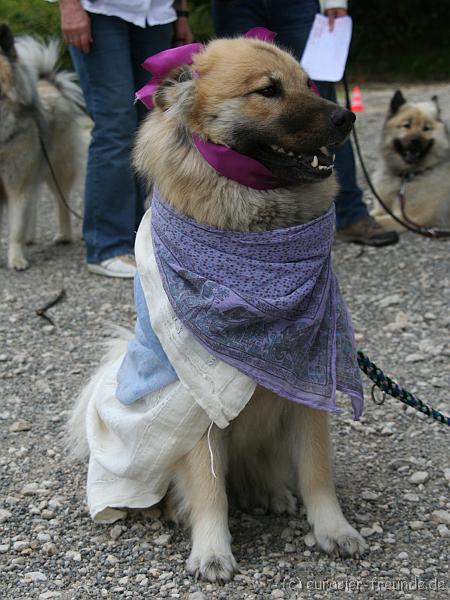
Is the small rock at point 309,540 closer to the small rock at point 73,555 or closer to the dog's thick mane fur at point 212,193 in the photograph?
the small rock at point 73,555

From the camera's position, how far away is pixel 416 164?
6074 millimetres

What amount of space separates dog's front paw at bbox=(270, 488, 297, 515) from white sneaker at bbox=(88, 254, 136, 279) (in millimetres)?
2413

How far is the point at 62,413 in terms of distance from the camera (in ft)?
10.3

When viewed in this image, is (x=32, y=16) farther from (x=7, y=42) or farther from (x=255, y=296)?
(x=255, y=296)

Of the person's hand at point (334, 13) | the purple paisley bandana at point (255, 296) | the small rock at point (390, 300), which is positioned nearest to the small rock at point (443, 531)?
the purple paisley bandana at point (255, 296)

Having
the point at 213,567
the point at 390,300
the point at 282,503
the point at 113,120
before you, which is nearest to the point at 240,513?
the point at 282,503

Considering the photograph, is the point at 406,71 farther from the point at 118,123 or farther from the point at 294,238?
the point at 294,238

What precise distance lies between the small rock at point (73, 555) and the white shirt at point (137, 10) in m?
2.72

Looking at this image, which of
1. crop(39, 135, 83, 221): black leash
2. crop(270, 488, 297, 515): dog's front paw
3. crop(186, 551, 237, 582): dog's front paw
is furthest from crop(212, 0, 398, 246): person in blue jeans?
crop(186, 551, 237, 582): dog's front paw

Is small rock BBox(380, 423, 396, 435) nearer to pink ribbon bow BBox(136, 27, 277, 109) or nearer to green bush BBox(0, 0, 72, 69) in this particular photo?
pink ribbon bow BBox(136, 27, 277, 109)

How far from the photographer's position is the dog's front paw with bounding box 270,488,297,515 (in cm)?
241

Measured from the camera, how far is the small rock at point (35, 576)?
6.97 feet

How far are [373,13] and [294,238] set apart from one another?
15.4 meters

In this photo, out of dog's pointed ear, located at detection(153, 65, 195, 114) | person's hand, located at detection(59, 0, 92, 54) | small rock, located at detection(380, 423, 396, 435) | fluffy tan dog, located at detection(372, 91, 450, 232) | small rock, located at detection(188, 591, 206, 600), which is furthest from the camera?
fluffy tan dog, located at detection(372, 91, 450, 232)
